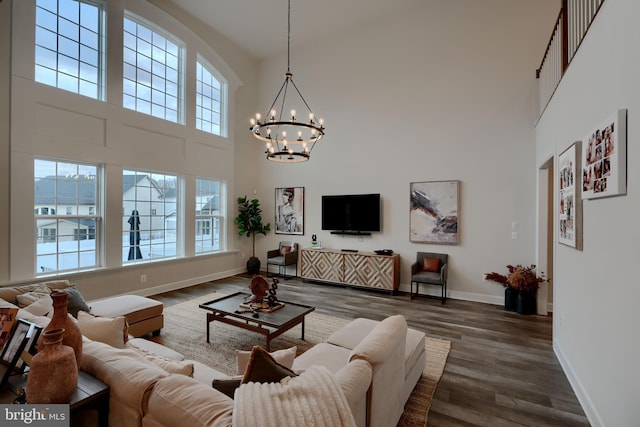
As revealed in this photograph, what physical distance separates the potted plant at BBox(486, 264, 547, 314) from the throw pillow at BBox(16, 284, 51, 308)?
5.95 meters

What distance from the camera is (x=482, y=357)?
326 centimetres

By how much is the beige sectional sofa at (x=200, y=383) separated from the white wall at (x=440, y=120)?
149 inches

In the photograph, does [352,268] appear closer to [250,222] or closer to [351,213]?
[351,213]

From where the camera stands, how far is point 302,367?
7.09 feet

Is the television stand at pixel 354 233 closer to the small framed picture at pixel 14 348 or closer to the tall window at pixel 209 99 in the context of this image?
the tall window at pixel 209 99

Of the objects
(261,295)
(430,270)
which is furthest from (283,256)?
(261,295)

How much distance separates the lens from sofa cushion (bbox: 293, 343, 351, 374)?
2.17 meters

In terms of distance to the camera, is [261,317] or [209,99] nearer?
[261,317]

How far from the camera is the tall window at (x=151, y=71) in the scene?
5.30m

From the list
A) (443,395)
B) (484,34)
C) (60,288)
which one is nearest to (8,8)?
(60,288)

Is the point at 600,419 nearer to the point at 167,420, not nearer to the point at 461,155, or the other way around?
the point at 167,420

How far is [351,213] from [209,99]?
4.08m

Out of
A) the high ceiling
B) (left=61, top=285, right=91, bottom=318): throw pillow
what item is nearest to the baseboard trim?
(left=61, top=285, right=91, bottom=318): throw pillow

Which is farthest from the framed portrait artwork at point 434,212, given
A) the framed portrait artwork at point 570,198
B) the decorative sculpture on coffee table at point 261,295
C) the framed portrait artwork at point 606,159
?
the decorative sculpture on coffee table at point 261,295
